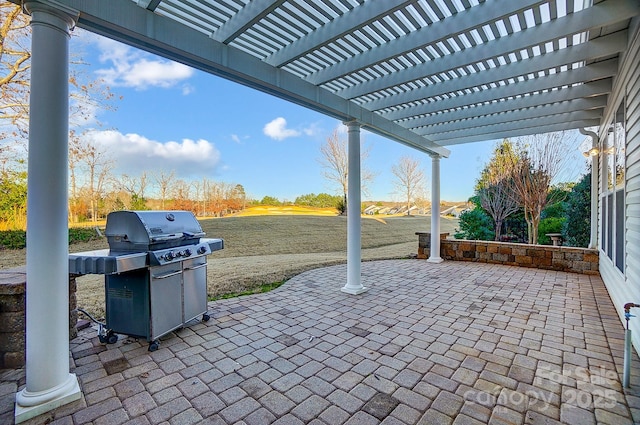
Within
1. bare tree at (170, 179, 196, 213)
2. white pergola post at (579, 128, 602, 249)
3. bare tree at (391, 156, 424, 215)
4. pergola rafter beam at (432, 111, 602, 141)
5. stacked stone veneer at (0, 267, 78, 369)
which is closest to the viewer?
stacked stone veneer at (0, 267, 78, 369)

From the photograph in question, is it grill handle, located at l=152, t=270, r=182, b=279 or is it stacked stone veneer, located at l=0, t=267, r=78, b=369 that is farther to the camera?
grill handle, located at l=152, t=270, r=182, b=279

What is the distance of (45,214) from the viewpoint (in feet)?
6.56

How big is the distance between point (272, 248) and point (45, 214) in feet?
30.5

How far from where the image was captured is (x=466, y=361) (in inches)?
103

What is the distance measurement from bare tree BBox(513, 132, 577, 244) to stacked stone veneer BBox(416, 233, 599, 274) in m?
Result: 1.78

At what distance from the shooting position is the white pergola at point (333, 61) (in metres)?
1.99

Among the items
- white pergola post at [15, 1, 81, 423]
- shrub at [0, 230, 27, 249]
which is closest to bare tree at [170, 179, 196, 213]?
shrub at [0, 230, 27, 249]

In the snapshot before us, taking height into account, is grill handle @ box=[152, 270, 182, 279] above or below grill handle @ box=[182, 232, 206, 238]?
below

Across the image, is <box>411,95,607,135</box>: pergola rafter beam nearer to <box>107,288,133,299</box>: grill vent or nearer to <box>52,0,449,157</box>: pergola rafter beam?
<box>52,0,449,157</box>: pergola rafter beam

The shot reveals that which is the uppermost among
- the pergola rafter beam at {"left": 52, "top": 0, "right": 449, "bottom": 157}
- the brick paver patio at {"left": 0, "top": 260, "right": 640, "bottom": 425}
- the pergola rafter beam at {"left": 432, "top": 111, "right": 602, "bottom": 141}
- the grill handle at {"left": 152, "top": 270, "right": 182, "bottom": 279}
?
the pergola rafter beam at {"left": 432, "top": 111, "right": 602, "bottom": 141}

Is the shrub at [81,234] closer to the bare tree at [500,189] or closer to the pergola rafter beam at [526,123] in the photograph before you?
the pergola rafter beam at [526,123]

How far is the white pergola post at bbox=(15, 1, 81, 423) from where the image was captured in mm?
1971

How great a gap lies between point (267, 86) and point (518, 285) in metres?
5.15

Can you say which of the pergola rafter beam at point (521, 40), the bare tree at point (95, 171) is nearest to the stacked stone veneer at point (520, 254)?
the pergola rafter beam at point (521, 40)
